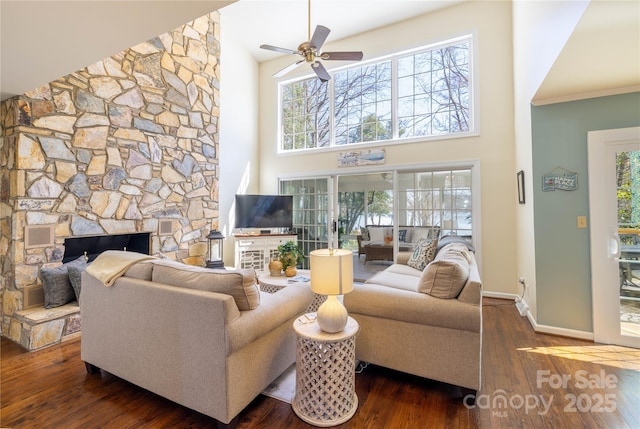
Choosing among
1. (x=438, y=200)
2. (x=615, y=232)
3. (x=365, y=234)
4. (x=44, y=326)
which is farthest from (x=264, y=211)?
(x=615, y=232)

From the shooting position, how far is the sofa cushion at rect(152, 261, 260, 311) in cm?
168

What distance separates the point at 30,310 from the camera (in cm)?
278

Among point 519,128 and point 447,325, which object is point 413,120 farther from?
point 447,325

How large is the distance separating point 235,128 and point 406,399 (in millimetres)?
5158

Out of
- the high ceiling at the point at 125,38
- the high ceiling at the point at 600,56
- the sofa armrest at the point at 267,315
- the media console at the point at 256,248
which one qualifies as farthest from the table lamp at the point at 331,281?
the media console at the point at 256,248

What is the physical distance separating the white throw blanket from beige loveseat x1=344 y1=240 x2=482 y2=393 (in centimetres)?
160

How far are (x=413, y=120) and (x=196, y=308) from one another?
14.8 feet

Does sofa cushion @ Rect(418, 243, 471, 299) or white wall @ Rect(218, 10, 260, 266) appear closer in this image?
sofa cushion @ Rect(418, 243, 471, 299)

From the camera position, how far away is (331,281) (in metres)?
1.70

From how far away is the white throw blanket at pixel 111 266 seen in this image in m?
2.01

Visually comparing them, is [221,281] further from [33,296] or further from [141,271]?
[33,296]

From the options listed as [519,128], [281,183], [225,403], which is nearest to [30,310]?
[225,403]

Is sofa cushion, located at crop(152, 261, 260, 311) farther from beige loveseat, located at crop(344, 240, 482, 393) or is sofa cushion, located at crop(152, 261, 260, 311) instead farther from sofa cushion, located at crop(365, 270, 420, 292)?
sofa cushion, located at crop(365, 270, 420, 292)
